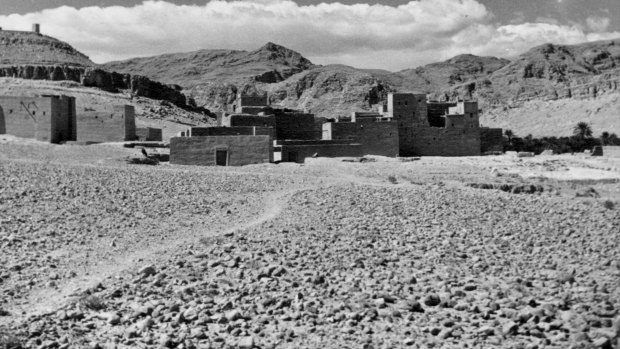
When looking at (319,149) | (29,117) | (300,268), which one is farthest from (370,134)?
(300,268)

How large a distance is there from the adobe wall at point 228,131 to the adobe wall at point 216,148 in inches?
58.1

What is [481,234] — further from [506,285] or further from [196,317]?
[196,317]

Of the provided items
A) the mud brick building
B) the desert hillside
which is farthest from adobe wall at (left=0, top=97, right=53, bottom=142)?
the desert hillside

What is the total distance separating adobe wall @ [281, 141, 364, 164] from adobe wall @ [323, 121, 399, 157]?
2378mm

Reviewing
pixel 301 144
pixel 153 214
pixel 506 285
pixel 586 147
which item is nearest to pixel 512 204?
pixel 506 285

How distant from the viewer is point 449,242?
942 cm

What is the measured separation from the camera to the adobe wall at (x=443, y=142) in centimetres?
3359

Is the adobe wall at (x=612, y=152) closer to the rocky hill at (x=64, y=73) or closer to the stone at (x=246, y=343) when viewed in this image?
the stone at (x=246, y=343)

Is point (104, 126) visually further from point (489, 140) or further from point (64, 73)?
point (64, 73)

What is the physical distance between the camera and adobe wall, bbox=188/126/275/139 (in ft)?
80.7

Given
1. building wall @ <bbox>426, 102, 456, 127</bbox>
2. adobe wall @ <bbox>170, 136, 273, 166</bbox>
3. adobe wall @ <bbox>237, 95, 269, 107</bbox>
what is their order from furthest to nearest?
building wall @ <bbox>426, 102, 456, 127</bbox>, adobe wall @ <bbox>237, 95, 269, 107</bbox>, adobe wall @ <bbox>170, 136, 273, 166</bbox>

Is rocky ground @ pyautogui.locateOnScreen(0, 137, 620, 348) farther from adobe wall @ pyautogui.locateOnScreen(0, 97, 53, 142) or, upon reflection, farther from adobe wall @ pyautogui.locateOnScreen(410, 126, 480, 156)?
adobe wall @ pyautogui.locateOnScreen(410, 126, 480, 156)

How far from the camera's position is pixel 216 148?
75.8ft

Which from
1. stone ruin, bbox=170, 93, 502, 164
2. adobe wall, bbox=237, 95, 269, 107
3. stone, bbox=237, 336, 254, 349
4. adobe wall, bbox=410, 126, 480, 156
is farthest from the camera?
adobe wall, bbox=410, 126, 480, 156
